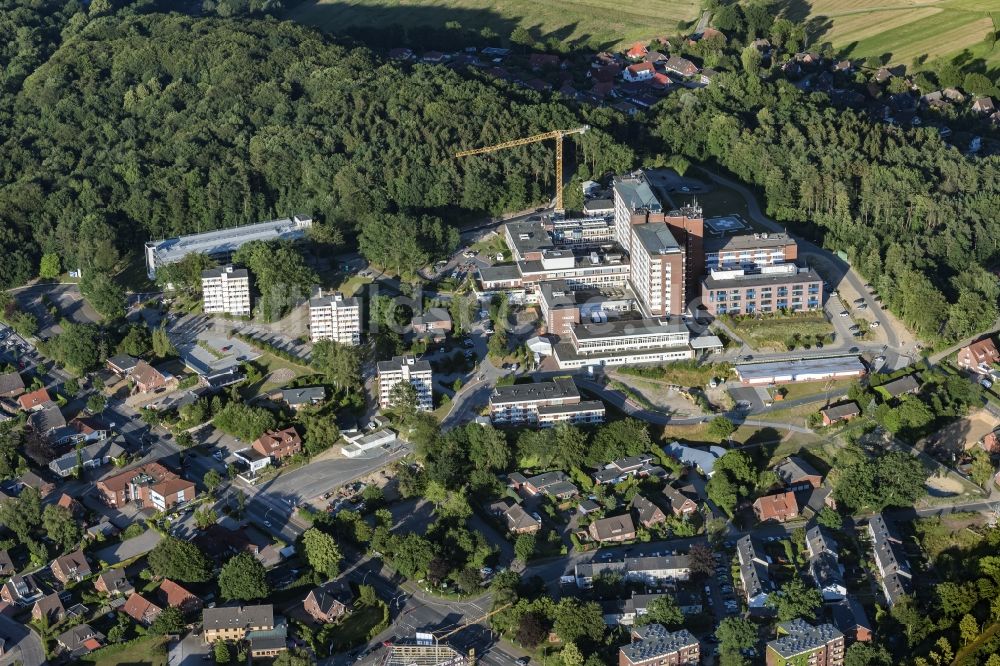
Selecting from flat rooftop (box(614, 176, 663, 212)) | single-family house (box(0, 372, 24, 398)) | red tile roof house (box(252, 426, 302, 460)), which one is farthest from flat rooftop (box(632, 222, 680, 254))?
single-family house (box(0, 372, 24, 398))

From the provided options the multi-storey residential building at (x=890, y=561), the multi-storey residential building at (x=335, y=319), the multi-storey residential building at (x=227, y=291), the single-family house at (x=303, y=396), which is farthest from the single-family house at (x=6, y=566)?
the multi-storey residential building at (x=890, y=561)

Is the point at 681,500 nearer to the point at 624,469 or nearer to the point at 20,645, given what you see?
the point at 624,469

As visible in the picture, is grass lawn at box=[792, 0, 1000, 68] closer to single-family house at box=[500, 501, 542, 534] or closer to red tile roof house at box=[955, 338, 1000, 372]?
red tile roof house at box=[955, 338, 1000, 372]

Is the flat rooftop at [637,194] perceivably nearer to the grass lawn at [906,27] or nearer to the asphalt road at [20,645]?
the asphalt road at [20,645]

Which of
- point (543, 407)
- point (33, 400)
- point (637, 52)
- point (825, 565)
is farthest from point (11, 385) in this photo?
point (637, 52)

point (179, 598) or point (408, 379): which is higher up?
point (408, 379)

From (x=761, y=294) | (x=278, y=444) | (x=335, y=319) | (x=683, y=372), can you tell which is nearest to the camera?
(x=278, y=444)

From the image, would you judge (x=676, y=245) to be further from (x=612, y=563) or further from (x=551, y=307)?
(x=612, y=563)
